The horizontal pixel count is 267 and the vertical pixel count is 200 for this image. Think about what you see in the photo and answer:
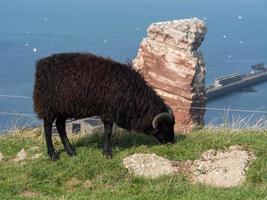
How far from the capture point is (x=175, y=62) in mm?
12898

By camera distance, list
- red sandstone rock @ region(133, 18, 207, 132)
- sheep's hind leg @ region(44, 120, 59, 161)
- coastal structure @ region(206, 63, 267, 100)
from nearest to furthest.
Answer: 1. sheep's hind leg @ region(44, 120, 59, 161)
2. red sandstone rock @ region(133, 18, 207, 132)
3. coastal structure @ region(206, 63, 267, 100)

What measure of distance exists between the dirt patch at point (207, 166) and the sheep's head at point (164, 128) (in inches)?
29.1

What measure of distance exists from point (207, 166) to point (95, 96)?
1.84m

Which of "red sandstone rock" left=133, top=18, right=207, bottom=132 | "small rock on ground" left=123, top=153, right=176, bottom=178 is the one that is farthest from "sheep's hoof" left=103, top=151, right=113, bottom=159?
"red sandstone rock" left=133, top=18, right=207, bottom=132

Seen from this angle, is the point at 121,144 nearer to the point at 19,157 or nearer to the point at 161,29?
the point at 19,157

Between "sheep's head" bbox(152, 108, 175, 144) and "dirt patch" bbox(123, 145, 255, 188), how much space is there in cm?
74

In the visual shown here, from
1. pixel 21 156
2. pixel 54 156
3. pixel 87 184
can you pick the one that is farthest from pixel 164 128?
pixel 21 156

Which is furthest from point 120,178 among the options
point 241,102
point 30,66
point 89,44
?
point 89,44

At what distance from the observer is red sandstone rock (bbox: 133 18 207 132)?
41.5 feet

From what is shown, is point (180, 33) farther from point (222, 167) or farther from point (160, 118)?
point (222, 167)

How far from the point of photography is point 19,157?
8141mm

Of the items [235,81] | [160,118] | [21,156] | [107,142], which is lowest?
[235,81]

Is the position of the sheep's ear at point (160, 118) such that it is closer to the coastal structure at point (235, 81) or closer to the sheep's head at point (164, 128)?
the sheep's head at point (164, 128)

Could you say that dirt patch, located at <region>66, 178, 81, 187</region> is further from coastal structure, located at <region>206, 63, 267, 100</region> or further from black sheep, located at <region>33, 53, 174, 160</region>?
coastal structure, located at <region>206, 63, 267, 100</region>
